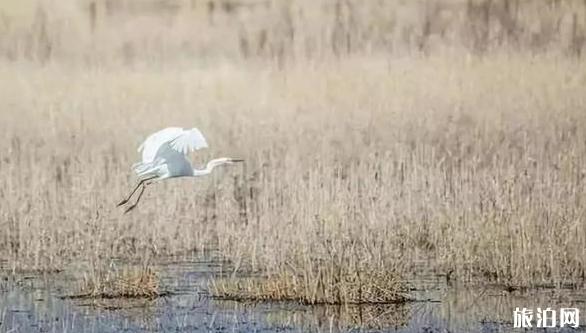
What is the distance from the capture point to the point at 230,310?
4609mm

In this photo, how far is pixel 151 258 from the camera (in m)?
4.67

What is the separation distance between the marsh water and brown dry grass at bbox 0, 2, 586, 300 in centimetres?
9

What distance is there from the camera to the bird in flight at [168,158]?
183 inches

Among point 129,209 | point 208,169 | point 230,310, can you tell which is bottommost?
point 230,310

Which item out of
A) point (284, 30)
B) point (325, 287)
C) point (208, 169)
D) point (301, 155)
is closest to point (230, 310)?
point (325, 287)

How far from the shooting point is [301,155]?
15.5ft

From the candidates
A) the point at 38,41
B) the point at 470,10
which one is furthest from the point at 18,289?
the point at 470,10

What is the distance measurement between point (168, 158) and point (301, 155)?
0.54 metres

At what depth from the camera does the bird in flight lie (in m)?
4.65

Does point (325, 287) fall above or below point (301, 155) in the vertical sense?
below

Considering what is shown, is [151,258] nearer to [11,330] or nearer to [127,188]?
[127,188]

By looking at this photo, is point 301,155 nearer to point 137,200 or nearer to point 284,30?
point 284,30

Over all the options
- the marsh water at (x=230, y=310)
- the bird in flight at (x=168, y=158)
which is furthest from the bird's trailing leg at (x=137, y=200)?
the marsh water at (x=230, y=310)

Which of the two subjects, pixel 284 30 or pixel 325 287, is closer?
pixel 325 287
